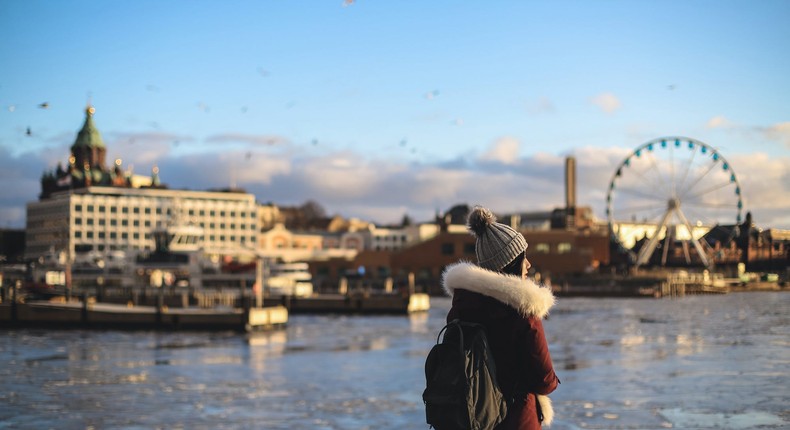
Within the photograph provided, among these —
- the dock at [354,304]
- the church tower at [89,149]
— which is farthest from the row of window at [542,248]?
the church tower at [89,149]

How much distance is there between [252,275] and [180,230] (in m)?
15.7

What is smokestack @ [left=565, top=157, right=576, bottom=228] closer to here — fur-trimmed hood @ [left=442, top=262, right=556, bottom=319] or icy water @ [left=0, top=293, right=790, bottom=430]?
icy water @ [left=0, top=293, right=790, bottom=430]

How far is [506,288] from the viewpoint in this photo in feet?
19.3

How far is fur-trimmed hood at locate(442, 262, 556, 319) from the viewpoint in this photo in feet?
19.3

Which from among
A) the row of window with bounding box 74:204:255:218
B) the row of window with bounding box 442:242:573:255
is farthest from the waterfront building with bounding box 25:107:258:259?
the row of window with bounding box 442:242:573:255

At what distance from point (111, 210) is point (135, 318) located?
116613mm

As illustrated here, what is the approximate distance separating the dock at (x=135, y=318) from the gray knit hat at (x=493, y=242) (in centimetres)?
4572

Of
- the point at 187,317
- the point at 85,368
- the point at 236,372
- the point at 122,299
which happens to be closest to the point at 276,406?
the point at 236,372

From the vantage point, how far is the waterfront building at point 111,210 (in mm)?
163250

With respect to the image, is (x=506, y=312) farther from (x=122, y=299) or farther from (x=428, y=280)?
(x=428, y=280)

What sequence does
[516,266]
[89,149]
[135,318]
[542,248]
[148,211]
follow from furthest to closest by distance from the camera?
[89,149] < [148,211] < [542,248] < [135,318] < [516,266]

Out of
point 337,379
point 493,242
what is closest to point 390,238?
point 337,379

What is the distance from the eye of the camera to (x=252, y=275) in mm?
88312

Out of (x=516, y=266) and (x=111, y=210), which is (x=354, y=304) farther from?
(x=111, y=210)
